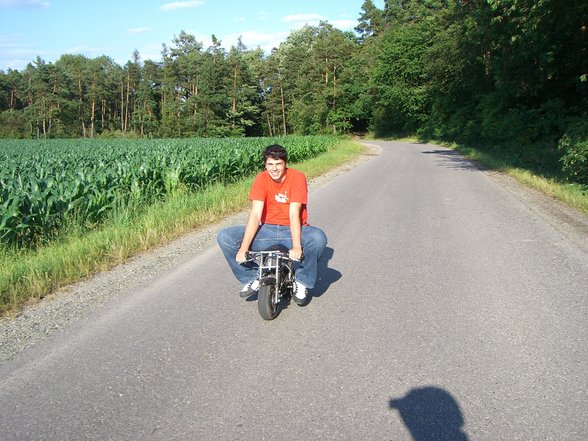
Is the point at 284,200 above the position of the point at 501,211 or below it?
above

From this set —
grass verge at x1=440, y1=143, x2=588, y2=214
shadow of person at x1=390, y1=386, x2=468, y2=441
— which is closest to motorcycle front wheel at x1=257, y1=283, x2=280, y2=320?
shadow of person at x1=390, y1=386, x2=468, y2=441

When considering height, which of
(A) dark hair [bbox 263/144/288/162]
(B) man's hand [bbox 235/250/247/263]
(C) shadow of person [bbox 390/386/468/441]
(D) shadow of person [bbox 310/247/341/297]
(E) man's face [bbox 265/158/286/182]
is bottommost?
(C) shadow of person [bbox 390/386/468/441]

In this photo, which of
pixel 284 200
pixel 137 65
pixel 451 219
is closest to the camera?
pixel 284 200

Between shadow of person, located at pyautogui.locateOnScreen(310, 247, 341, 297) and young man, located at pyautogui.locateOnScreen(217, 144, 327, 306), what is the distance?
502 mm

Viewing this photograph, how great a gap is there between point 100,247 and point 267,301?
3.44 metres

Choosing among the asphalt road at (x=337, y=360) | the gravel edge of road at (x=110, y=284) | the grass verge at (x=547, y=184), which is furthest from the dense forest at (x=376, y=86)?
the asphalt road at (x=337, y=360)

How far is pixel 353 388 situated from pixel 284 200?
6.60ft

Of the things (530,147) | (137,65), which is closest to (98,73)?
(137,65)

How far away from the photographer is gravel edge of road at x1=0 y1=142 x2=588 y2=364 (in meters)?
4.11

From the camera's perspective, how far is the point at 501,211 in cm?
955

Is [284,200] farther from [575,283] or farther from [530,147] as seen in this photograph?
[530,147]

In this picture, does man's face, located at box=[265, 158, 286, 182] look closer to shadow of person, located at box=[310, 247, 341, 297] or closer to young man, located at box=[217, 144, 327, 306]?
Answer: young man, located at box=[217, 144, 327, 306]

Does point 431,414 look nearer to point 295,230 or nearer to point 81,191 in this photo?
point 295,230

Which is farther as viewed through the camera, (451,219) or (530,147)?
(530,147)
